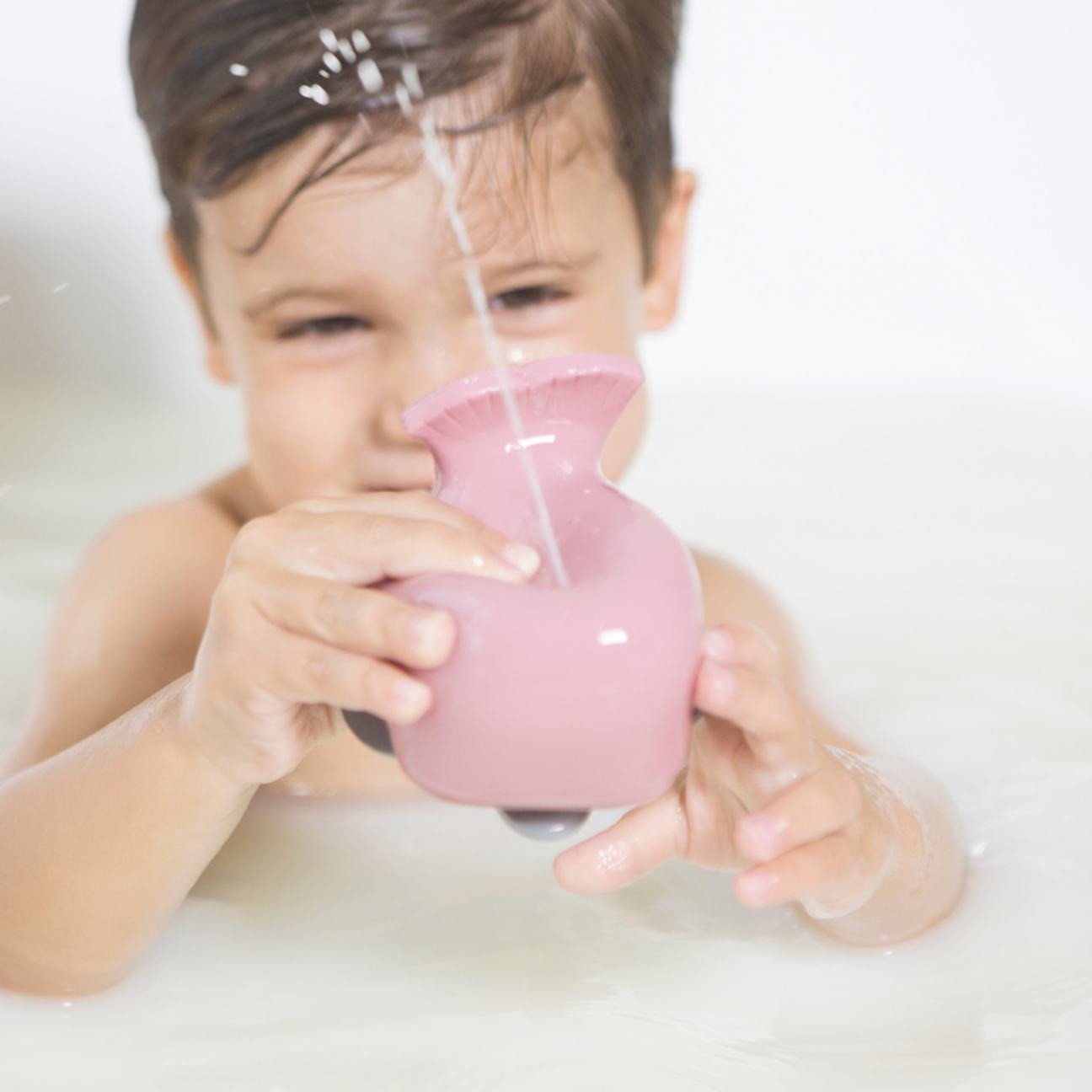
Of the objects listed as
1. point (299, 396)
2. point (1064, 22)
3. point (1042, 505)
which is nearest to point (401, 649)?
point (299, 396)

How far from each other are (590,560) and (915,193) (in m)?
1.26

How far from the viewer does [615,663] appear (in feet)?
1.87

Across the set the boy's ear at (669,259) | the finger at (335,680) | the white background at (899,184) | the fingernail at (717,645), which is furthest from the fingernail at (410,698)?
the white background at (899,184)

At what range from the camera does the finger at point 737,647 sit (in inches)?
24.3

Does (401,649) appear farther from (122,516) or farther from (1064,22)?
(1064,22)

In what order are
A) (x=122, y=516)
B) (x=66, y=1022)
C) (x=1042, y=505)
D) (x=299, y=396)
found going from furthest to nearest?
1. (x=1042, y=505)
2. (x=122, y=516)
3. (x=299, y=396)
4. (x=66, y=1022)

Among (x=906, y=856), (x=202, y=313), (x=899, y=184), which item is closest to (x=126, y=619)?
(x=202, y=313)

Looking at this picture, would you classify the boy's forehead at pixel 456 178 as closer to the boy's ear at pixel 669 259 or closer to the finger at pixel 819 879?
the boy's ear at pixel 669 259

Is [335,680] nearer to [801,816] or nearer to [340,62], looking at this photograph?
[801,816]

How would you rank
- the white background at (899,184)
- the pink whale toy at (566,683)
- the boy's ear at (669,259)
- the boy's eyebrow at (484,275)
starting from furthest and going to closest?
the white background at (899,184) < the boy's ear at (669,259) < the boy's eyebrow at (484,275) < the pink whale toy at (566,683)

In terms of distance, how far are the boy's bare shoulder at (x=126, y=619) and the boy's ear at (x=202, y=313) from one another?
11 cm

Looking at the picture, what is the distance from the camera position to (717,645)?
62 centimetres

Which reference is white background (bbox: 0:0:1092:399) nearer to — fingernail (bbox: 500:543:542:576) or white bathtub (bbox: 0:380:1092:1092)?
white bathtub (bbox: 0:380:1092:1092)

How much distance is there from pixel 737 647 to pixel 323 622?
0.15 metres
